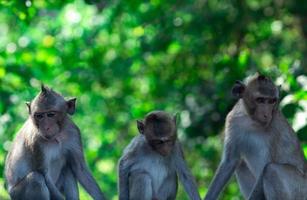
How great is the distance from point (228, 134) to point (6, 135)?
320 inches

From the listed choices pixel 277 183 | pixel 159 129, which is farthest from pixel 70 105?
pixel 277 183

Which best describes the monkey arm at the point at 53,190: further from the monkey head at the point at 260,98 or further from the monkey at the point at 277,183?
→ the monkey head at the point at 260,98

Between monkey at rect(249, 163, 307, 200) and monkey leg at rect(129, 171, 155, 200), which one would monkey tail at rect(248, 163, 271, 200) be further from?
monkey leg at rect(129, 171, 155, 200)

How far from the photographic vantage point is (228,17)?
17047 millimetres

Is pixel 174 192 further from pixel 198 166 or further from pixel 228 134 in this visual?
pixel 198 166

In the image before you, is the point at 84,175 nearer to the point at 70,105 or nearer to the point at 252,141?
the point at 70,105

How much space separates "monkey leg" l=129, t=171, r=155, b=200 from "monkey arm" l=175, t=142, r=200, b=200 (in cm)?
38

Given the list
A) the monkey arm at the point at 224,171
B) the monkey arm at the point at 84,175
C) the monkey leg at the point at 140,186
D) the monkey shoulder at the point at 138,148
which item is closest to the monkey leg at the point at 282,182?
the monkey arm at the point at 224,171

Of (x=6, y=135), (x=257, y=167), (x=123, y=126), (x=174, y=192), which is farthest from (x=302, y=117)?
(x=123, y=126)

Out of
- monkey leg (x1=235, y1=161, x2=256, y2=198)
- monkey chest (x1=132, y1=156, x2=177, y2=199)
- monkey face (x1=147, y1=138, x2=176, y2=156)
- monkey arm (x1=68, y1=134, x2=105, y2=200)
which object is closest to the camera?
monkey face (x1=147, y1=138, x2=176, y2=156)

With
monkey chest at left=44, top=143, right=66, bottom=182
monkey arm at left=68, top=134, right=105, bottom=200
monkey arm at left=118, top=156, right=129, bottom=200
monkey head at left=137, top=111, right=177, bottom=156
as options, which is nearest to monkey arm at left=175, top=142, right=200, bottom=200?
monkey head at left=137, top=111, right=177, bottom=156

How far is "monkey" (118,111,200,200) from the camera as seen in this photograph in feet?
29.8

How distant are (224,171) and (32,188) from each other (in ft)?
6.72

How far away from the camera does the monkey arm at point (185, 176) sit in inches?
373
